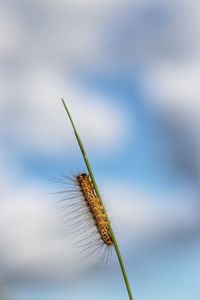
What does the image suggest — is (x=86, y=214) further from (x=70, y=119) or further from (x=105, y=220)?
(x=70, y=119)

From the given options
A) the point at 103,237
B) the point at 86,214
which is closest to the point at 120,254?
the point at 103,237

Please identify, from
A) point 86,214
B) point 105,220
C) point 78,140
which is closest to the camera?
point 78,140

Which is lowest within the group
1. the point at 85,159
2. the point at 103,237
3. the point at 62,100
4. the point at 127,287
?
the point at 127,287

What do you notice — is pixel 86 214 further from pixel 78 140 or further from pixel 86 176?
pixel 78 140

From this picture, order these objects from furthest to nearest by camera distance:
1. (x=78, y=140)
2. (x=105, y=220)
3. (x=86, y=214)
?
(x=86, y=214)
(x=105, y=220)
(x=78, y=140)

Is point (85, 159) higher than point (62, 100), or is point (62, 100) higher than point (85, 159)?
point (62, 100)

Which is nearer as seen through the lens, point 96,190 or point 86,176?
point 96,190
